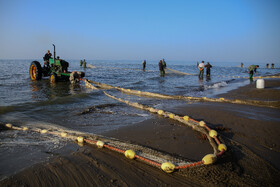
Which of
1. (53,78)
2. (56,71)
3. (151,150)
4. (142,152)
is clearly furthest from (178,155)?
(56,71)

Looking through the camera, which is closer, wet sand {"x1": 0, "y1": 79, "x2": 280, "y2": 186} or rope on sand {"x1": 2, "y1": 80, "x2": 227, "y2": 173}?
wet sand {"x1": 0, "y1": 79, "x2": 280, "y2": 186}

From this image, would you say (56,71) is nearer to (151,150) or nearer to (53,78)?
(53,78)

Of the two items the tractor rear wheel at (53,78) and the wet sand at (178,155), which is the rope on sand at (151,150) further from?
the tractor rear wheel at (53,78)

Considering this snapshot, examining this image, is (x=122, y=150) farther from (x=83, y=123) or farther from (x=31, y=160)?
(x=83, y=123)

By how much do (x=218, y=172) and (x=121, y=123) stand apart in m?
2.64

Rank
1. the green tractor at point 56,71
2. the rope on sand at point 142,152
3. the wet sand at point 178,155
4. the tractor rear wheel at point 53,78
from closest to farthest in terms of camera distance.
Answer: the wet sand at point 178,155 → the rope on sand at point 142,152 → the green tractor at point 56,71 → the tractor rear wheel at point 53,78

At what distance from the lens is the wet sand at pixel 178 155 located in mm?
2260

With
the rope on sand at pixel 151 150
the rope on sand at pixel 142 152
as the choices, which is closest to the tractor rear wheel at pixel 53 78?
the rope on sand at pixel 151 150

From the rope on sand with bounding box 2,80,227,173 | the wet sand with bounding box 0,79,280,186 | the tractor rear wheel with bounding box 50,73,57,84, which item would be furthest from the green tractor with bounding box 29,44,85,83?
the wet sand with bounding box 0,79,280,186

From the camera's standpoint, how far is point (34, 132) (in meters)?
3.93

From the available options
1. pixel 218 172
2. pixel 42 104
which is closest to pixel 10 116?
pixel 42 104

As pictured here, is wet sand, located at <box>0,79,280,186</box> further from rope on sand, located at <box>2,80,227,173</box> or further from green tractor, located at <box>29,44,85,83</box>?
green tractor, located at <box>29,44,85,83</box>

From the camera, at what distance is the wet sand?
2.26 meters

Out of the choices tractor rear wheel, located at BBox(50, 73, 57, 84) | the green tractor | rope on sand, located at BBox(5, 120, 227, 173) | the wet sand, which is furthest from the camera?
tractor rear wheel, located at BBox(50, 73, 57, 84)
